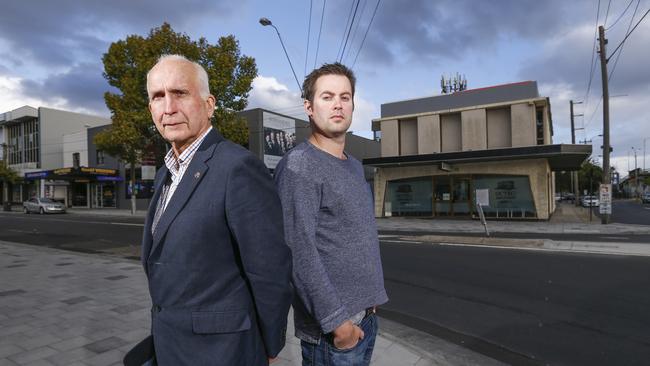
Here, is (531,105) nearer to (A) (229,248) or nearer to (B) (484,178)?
(B) (484,178)

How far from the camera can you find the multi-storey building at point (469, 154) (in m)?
20.4

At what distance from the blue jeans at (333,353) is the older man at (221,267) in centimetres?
20

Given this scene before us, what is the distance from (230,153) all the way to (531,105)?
2224cm

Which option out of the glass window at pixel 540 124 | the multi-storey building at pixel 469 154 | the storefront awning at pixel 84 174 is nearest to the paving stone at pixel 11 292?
the multi-storey building at pixel 469 154

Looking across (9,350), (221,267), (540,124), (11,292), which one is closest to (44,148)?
(11,292)

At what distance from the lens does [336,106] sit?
1.85m

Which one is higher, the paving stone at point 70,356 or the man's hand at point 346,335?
the man's hand at point 346,335

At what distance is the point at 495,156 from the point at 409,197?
5.86 metres

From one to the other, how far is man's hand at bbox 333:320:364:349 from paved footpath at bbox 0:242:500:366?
2062mm

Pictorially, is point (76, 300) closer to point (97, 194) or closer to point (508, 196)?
point (508, 196)

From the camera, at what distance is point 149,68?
64.6 feet

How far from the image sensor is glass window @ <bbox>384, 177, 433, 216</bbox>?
23625 millimetres

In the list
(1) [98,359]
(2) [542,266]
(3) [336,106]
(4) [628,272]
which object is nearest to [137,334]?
(1) [98,359]

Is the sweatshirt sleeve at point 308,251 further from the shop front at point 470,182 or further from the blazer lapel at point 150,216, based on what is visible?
the shop front at point 470,182
